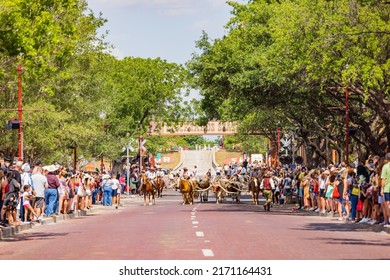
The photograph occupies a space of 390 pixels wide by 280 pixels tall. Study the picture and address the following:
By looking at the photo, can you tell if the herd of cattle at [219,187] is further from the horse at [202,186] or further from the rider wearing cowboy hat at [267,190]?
the rider wearing cowboy hat at [267,190]

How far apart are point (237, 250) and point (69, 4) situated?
15977 mm

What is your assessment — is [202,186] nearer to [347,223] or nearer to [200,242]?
[347,223]

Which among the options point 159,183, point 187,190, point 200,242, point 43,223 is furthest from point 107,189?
point 200,242

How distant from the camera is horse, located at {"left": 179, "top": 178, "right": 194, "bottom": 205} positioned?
56.9 m

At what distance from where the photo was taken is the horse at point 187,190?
187 feet

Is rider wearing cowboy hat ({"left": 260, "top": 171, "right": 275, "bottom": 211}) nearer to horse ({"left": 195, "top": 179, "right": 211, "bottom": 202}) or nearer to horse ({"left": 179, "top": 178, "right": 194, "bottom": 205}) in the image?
horse ({"left": 179, "top": 178, "right": 194, "bottom": 205})

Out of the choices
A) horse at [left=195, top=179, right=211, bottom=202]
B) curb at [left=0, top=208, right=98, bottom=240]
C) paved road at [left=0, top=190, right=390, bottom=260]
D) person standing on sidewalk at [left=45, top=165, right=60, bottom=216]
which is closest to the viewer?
paved road at [left=0, top=190, right=390, bottom=260]

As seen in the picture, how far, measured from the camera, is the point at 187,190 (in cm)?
5766

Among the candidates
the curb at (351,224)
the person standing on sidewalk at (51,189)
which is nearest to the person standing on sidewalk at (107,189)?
the curb at (351,224)

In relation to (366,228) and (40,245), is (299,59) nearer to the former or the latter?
(366,228)

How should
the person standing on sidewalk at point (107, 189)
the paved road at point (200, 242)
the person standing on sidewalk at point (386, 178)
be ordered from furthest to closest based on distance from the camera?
the person standing on sidewalk at point (107, 189) < the person standing on sidewalk at point (386, 178) < the paved road at point (200, 242)

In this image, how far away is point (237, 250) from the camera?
20.9 metres

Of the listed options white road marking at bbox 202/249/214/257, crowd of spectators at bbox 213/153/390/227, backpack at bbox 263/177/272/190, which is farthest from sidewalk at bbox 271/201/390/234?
white road marking at bbox 202/249/214/257
